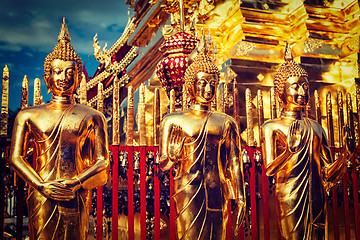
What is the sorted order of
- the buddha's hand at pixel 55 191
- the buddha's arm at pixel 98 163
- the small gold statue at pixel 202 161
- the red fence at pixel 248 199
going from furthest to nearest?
the red fence at pixel 248 199 → the small gold statue at pixel 202 161 → the buddha's arm at pixel 98 163 → the buddha's hand at pixel 55 191

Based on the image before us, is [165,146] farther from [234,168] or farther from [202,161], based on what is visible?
[234,168]

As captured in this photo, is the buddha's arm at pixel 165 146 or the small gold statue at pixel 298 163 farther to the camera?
the small gold statue at pixel 298 163

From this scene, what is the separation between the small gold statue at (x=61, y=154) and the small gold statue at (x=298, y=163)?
1.85 meters

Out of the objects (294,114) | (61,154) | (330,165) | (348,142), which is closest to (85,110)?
(61,154)

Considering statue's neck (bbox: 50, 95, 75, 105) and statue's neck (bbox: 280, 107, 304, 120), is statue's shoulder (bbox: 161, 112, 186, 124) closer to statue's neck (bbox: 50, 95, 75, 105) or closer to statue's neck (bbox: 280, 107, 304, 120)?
statue's neck (bbox: 50, 95, 75, 105)

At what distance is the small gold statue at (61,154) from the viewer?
3.98 meters

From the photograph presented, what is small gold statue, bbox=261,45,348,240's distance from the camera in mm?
4773

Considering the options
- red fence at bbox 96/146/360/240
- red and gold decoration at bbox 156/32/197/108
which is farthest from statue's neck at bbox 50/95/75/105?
red and gold decoration at bbox 156/32/197/108

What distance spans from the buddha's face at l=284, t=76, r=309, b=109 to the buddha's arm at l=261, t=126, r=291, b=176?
1.27ft

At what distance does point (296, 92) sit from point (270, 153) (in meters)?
0.74

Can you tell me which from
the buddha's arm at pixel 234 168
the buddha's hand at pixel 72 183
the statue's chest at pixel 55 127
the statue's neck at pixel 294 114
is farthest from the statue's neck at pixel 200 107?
the buddha's hand at pixel 72 183

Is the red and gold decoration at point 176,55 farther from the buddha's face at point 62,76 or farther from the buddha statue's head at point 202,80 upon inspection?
the buddha's face at point 62,76

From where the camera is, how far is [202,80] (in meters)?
4.62

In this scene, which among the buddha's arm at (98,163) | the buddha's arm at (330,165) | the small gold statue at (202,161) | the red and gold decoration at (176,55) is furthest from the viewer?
the red and gold decoration at (176,55)
